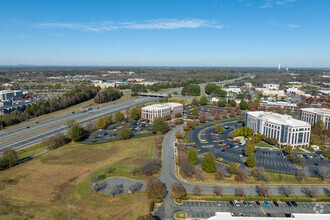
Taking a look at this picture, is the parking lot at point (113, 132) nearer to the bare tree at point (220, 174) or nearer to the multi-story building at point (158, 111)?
the multi-story building at point (158, 111)

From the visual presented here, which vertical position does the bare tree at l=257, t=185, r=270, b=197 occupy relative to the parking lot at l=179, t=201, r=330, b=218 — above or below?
above

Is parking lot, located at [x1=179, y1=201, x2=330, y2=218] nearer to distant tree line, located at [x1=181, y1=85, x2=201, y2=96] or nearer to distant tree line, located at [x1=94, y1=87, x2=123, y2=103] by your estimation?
distant tree line, located at [x1=94, y1=87, x2=123, y2=103]

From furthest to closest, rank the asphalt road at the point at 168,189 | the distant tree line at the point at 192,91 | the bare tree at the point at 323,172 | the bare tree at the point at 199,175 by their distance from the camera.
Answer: the distant tree line at the point at 192,91
the bare tree at the point at 323,172
the bare tree at the point at 199,175
the asphalt road at the point at 168,189

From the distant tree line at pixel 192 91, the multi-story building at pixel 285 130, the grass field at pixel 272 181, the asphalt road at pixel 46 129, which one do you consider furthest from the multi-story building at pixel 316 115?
the asphalt road at pixel 46 129

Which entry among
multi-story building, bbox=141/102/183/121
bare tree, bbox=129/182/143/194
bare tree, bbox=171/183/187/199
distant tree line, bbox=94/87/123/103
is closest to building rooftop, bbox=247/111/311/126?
multi-story building, bbox=141/102/183/121

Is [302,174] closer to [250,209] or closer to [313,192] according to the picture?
[313,192]

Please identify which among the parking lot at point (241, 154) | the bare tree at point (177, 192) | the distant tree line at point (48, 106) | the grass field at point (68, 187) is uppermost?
the distant tree line at point (48, 106)

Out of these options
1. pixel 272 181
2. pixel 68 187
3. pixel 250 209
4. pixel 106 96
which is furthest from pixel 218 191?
pixel 106 96
